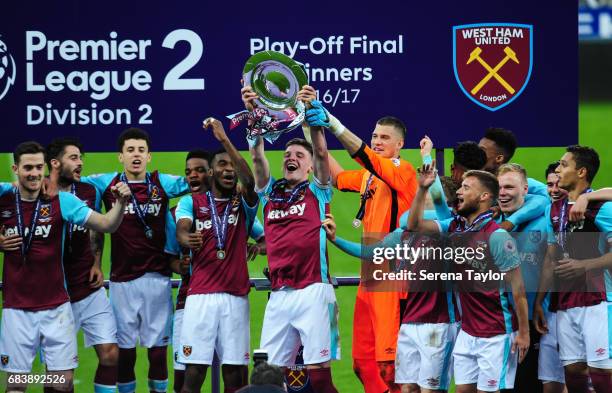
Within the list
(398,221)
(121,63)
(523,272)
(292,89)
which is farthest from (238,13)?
(523,272)

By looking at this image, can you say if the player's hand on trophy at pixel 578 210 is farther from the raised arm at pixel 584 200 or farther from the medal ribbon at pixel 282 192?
the medal ribbon at pixel 282 192

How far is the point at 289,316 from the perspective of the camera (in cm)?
761

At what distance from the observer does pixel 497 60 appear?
9016mm

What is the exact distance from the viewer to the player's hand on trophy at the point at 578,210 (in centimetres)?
734

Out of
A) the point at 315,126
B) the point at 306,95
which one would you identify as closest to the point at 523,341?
the point at 315,126

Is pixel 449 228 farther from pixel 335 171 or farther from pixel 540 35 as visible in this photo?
pixel 540 35

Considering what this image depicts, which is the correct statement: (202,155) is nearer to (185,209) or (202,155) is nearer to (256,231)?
(185,209)

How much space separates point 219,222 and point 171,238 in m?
0.55

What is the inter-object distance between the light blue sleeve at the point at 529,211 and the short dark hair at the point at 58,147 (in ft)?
10.6

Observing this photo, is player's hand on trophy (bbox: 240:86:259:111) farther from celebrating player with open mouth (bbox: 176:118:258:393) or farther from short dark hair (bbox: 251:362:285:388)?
short dark hair (bbox: 251:362:285:388)

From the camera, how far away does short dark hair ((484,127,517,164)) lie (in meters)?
8.45

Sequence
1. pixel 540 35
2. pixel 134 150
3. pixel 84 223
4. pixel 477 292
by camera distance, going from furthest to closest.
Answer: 1. pixel 540 35
2. pixel 134 150
3. pixel 84 223
4. pixel 477 292

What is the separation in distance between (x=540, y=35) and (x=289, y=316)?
3.20 meters

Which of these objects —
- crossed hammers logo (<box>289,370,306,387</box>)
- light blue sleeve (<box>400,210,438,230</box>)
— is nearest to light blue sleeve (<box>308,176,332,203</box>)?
light blue sleeve (<box>400,210,438,230</box>)
